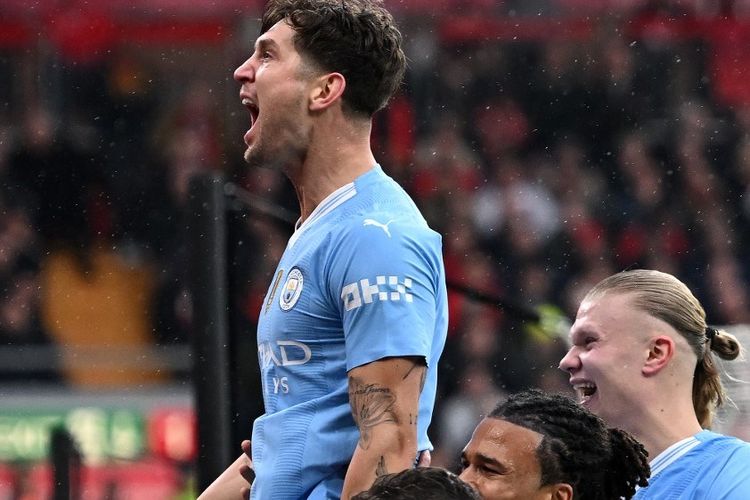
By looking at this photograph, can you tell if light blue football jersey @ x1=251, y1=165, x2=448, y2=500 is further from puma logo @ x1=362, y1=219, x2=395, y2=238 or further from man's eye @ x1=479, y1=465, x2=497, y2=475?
man's eye @ x1=479, y1=465, x2=497, y2=475

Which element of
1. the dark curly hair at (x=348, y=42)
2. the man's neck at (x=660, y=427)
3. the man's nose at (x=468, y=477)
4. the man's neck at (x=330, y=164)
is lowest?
the man's neck at (x=660, y=427)

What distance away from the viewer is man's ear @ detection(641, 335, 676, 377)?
2572 millimetres

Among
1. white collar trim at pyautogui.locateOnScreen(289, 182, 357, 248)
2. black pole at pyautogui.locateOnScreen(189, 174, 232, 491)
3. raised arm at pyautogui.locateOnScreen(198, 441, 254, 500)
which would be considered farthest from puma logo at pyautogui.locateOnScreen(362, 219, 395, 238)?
black pole at pyautogui.locateOnScreen(189, 174, 232, 491)

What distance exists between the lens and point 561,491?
2.02 meters

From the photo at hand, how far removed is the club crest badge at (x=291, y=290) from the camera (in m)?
2.09

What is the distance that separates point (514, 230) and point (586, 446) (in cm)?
603

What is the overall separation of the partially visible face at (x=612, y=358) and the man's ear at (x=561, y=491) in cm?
55

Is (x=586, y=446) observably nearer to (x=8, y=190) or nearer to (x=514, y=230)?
(x=514, y=230)

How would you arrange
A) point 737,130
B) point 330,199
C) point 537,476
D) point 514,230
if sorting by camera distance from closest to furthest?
point 537,476 < point 330,199 < point 514,230 < point 737,130

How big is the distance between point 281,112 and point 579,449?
774 millimetres

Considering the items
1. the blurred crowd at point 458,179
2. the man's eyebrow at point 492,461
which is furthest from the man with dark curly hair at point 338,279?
the blurred crowd at point 458,179

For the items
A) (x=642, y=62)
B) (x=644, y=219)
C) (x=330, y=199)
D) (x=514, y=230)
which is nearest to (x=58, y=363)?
(x=514, y=230)

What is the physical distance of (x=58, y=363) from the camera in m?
7.45

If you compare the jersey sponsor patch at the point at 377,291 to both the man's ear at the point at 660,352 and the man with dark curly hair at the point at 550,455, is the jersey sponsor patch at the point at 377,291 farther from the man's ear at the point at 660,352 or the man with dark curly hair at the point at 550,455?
the man's ear at the point at 660,352
